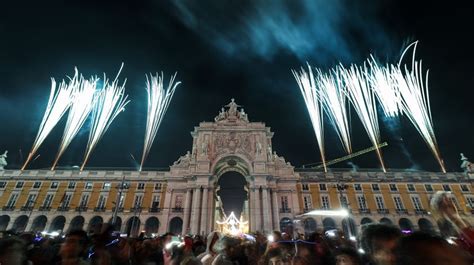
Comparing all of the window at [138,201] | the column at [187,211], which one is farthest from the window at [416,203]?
the window at [138,201]

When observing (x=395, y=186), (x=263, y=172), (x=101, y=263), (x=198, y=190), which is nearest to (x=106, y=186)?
(x=198, y=190)

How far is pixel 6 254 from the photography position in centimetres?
330

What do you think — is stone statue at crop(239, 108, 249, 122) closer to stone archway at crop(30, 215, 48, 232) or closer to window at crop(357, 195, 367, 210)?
window at crop(357, 195, 367, 210)

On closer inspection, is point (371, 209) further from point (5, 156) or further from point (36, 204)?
point (5, 156)

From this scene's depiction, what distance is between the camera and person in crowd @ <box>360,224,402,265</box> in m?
2.59

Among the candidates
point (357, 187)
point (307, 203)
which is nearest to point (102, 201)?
point (307, 203)

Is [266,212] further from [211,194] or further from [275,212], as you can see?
[211,194]

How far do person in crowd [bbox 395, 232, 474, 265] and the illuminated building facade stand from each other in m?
37.2

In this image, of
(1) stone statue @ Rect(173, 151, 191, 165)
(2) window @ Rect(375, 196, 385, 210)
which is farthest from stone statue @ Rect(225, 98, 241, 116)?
(2) window @ Rect(375, 196, 385, 210)

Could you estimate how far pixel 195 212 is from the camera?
36.9 m

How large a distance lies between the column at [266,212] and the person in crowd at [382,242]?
3523 cm

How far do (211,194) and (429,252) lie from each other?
39.7m

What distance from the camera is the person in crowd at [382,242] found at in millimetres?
2594

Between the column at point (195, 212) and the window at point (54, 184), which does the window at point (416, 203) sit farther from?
the window at point (54, 184)
